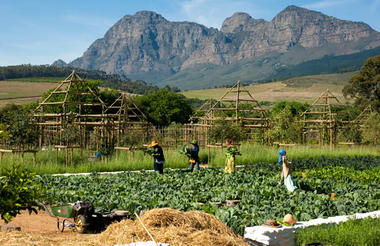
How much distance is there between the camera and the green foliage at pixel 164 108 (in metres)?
49.6

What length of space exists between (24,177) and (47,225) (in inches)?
92.5

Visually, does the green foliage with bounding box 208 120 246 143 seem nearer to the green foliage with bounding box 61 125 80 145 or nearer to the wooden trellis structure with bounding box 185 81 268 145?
the wooden trellis structure with bounding box 185 81 268 145

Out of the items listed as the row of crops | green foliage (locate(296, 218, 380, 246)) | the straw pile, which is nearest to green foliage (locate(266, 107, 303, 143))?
the row of crops

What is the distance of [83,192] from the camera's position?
10586mm

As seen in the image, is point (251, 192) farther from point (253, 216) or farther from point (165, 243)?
point (165, 243)

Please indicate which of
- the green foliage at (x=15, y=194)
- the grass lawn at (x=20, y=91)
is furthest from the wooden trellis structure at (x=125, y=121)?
the grass lawn at (x=20, y=91)

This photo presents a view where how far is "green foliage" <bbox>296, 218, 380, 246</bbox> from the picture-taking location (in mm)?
6145

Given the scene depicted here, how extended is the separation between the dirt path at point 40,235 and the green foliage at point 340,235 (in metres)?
Answer: 3.21

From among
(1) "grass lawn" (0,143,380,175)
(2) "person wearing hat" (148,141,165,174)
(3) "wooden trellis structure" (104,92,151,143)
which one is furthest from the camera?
(3) "wooden trellis structure" (104,92,151,143)

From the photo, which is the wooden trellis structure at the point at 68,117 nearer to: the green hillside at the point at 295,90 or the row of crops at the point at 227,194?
the row of crops at the point at 227,194

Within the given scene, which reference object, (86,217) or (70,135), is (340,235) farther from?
(70,135)

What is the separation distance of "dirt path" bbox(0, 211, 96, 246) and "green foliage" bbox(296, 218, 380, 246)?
10.5ft

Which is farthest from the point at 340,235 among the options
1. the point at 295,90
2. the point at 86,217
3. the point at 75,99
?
the point at 295,90

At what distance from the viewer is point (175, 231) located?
20.6 ft
